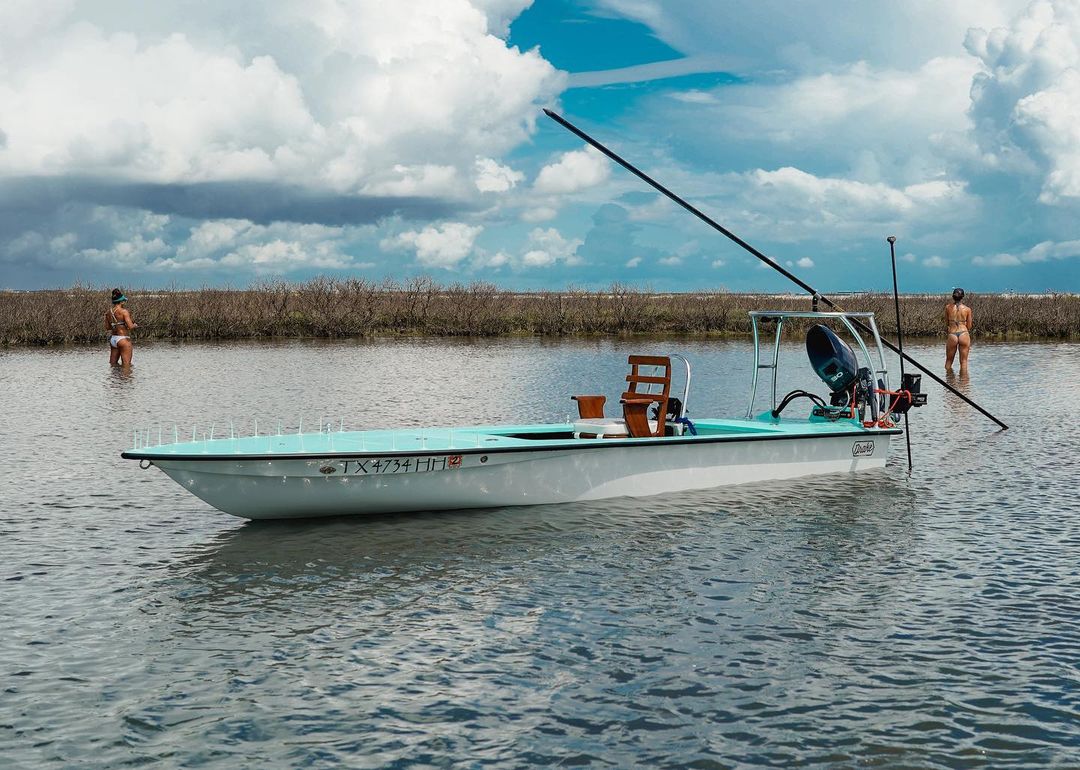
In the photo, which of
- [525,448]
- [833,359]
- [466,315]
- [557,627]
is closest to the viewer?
[557,627]

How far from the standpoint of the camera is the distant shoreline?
1987 inches

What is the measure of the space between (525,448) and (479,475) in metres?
0.59

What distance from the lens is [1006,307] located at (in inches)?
2092

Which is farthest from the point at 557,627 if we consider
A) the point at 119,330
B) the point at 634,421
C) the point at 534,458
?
the point at 119,330

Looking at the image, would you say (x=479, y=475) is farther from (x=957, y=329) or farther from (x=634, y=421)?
(x=957, y=329)

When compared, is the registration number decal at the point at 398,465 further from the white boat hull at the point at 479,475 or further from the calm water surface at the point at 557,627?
the calm water surface at the point at 557,627

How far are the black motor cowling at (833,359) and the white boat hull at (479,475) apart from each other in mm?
1087

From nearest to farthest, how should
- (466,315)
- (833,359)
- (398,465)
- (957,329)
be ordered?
1. (398,465)
2. (833,359)
3. (957,329)
4. (466,315)

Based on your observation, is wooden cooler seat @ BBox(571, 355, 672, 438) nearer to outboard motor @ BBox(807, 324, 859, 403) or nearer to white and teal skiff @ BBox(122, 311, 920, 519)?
white and teal skiff @ BBox(122, 311, 920, 519)

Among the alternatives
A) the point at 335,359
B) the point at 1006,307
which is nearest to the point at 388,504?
the point at 335,359

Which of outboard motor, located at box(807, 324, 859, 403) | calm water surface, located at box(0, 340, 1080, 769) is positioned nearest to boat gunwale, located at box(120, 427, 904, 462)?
calm water surface, located at box(0, 340, 1080, 769)

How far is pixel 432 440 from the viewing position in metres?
12.5

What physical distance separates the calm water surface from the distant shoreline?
116ft

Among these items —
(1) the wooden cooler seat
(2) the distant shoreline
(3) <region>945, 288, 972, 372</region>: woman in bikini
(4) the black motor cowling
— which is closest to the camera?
(1) the wooden cooler seat
